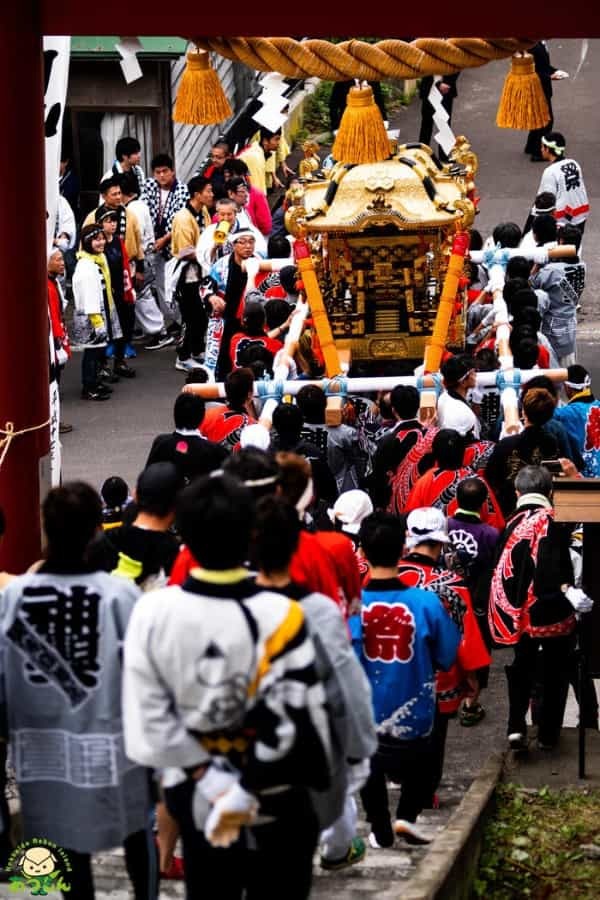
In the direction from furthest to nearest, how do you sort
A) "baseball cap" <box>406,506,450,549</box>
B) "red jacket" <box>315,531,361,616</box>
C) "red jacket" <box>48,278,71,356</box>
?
"red jacket" <box>48,278,71,356</box>
"baseball cap" <box>406,506,450,549</box>
"red jacket" <box>315,531,361,616</box>

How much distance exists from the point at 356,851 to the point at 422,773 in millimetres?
543

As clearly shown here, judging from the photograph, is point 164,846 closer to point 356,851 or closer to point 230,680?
point 356,851

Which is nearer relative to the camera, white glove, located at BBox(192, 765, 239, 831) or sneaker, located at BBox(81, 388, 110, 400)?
white glove, located at BBox(192, 765, 239, 831)

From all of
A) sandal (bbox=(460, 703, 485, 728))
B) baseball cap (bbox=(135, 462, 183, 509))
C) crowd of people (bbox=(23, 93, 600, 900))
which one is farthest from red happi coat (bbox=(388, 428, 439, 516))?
baseball cap (bbox=(135, 462, 183, 509))

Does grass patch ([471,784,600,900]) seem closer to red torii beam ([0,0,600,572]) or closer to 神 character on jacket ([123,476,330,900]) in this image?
神 character on jacket ([123,476,330,900])

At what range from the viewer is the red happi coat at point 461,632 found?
23.5 ft

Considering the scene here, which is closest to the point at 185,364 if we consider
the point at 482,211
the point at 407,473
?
the point at 482,211

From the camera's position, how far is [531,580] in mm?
7688

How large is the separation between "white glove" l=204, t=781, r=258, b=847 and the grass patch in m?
2.26

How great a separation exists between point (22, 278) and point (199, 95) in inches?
65.1

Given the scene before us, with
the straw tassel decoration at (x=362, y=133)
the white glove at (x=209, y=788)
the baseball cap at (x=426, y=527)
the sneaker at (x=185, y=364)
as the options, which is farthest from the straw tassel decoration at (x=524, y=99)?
the sneaker at (x=185, y=364)

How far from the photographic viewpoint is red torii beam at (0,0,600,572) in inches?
297

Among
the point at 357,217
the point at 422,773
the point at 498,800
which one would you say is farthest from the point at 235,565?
the point at 357,217

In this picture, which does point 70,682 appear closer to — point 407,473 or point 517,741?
point 517,741
